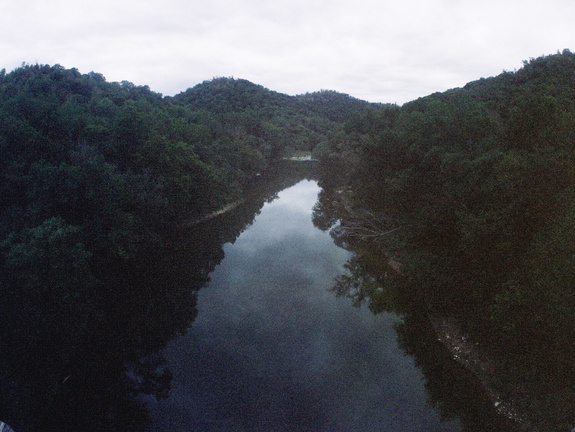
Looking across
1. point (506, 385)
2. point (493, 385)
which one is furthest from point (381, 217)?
point (506, 385)

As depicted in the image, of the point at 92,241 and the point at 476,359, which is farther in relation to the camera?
the point at 92,241

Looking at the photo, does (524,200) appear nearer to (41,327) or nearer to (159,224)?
(41,327)

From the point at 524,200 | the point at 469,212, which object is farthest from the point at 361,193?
the point at 524,200

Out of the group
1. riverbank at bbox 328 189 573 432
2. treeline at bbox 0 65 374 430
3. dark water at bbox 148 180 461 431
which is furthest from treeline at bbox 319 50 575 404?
treeline at bbox 0 65 374 430

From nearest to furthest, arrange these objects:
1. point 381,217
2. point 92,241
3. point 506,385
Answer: point 506,385
point 92,241
point 381,217

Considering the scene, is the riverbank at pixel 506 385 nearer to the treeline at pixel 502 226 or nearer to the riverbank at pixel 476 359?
the riverbank at pixel 476 359

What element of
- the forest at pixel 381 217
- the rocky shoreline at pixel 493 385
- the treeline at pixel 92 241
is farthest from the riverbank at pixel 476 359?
the treeline at pixel 92 241

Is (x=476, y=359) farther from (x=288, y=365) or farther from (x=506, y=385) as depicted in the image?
(x=288, y=365)
